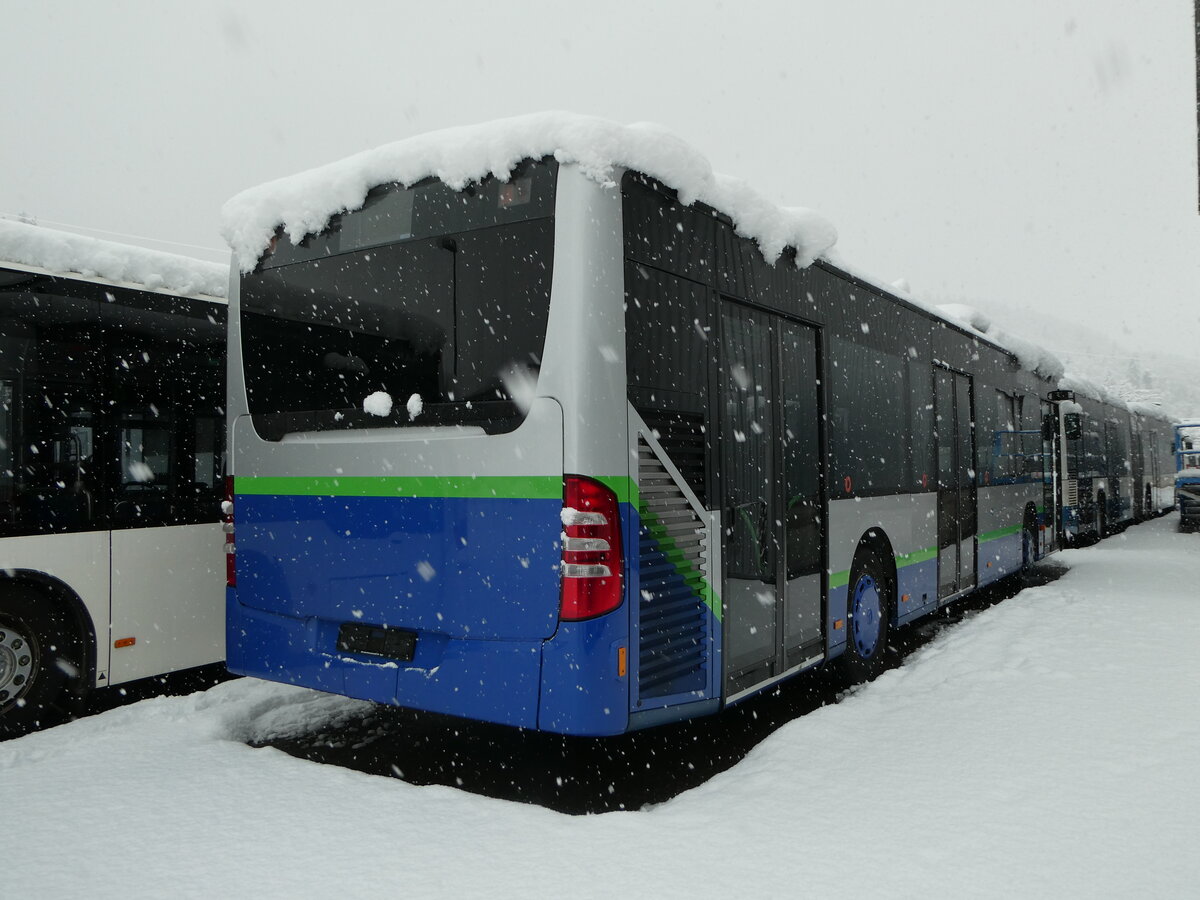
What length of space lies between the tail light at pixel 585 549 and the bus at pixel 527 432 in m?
0.01

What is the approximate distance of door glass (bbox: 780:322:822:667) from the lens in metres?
5.53

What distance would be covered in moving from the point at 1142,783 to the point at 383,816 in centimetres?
322

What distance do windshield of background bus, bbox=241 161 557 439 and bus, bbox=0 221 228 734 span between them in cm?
133

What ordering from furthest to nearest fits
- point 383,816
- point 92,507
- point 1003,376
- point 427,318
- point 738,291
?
1. point 1003,376
2. point 92,507
3. point 738,291
4. point 427,318
5. point 383,816

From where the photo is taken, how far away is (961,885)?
3.00 meters

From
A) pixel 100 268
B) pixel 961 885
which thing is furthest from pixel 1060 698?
pixel 100 268

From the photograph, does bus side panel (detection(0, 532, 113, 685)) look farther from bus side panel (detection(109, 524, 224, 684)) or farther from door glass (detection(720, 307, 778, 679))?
door glass (detection(720, 307, 778, 679))

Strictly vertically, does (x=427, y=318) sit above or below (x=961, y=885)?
above

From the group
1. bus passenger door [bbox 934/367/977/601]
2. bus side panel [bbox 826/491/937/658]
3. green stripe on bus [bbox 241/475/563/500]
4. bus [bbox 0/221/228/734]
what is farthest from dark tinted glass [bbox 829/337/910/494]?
bus [bbox 0/221/228/734]

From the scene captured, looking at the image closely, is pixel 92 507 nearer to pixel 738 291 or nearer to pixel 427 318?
pixel 427 318

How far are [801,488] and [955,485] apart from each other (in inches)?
153

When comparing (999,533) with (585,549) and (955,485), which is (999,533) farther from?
(585,549)

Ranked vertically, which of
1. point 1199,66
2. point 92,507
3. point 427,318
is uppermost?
point 1199,66

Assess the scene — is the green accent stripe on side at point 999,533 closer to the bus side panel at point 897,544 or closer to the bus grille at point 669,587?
the bus side panel at point 897,544
